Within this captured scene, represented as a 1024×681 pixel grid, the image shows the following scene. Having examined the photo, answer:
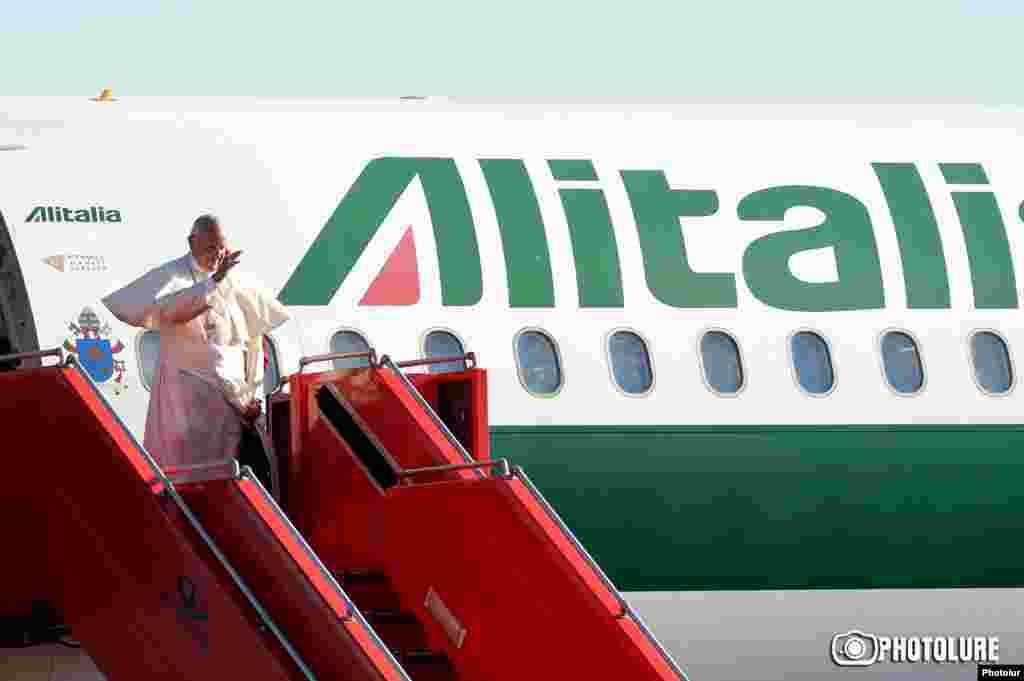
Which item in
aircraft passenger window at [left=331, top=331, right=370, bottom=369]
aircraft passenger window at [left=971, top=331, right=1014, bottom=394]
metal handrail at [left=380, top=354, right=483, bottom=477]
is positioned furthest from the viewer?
aircraft passenger window at [left=971, top=331, right=1014, bottom=394]

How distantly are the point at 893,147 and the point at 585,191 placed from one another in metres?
2.44

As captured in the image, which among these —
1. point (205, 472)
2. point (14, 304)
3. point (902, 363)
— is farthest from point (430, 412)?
point (902, 363)

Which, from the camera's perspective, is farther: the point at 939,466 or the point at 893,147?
the point at 893,147

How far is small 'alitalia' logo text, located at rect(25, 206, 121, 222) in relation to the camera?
12523mm

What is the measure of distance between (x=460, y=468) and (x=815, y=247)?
18.0 feet

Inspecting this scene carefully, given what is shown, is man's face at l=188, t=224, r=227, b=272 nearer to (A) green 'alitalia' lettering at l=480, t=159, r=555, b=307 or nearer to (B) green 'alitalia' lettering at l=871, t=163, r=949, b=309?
(A) green 'alitalia' lettering at l=480, t=159, r=555, b=307

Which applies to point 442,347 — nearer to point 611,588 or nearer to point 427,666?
point 427,666

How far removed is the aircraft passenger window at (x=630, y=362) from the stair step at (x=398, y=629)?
12.7ft

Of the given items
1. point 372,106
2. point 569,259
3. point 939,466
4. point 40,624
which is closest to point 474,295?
point 569,259

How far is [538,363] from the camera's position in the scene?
1309 cm

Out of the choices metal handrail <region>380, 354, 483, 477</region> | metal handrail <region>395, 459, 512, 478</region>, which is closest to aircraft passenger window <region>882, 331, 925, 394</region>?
metal handrail <region>380, 354, 483, 477</region>

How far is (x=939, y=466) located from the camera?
13.6 m

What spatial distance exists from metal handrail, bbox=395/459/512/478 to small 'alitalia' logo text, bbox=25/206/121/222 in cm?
385

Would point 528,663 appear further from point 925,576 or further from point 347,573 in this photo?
point 925,576
